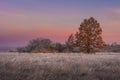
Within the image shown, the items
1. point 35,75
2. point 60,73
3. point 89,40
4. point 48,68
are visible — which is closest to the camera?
point 35,75

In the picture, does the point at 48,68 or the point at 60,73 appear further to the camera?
the point at 48,68

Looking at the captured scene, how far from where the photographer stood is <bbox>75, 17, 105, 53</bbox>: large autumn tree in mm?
60438

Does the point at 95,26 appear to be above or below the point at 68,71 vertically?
above

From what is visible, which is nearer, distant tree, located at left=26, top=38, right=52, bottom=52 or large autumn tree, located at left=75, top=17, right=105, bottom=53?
large autumn tree, located at left=75, top=17, right=105, bottom=53

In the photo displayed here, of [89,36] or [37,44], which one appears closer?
[89,36]

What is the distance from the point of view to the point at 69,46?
76000 mm

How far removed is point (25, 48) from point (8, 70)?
6729 centimetres

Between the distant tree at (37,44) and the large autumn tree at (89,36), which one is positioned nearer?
the large autumn tree at (89,36)

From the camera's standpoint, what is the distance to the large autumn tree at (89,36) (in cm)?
6044

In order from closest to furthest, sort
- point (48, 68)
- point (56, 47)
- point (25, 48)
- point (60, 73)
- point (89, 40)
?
point (60, 73) → point (48, 68) → point (89, 40) → point (56, 47) → point (25, 48)

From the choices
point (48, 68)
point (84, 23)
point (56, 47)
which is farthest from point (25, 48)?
point (48, 68)

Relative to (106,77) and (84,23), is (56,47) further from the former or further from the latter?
(106,77)

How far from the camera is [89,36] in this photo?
199 ft

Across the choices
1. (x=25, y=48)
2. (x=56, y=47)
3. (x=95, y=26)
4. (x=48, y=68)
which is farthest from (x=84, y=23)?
(x=48, y=68)
